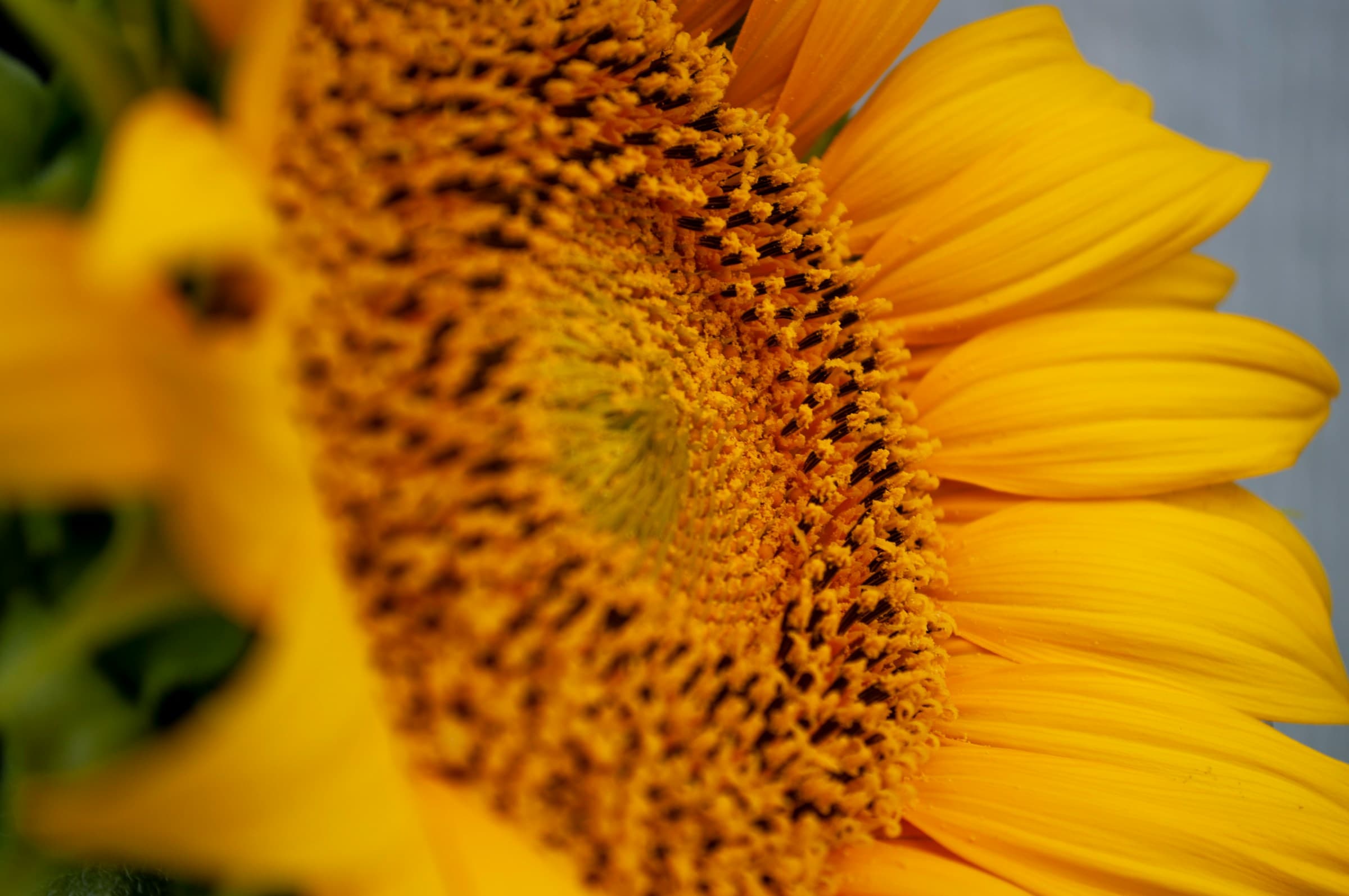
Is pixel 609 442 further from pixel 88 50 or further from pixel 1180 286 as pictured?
pixel 1180 286

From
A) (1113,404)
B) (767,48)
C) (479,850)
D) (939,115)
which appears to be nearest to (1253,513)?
(1113,404)

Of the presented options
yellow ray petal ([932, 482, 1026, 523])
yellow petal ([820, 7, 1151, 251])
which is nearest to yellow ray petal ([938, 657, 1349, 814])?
yellow ray petal ([932, 482, 1026, 523])

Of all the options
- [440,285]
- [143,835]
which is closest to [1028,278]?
[440,285]

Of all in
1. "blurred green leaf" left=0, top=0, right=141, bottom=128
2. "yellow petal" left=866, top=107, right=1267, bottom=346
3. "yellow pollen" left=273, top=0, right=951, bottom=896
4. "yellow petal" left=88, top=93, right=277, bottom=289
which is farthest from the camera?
"yellow petal" left=866, top=107, right=1267, bottom=346

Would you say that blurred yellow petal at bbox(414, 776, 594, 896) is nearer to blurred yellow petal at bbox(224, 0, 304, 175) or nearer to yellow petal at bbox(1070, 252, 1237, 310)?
blurred yellow petal at bbox(224, 0, 304, 175)

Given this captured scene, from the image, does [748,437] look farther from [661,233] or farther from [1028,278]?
[1028,278]

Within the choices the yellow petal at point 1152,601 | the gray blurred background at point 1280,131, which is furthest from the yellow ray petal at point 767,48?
the gray blurred background at point 1280,131

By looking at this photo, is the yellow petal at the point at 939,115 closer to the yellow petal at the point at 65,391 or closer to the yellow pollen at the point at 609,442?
the yellow pollen at the point at 609,442
